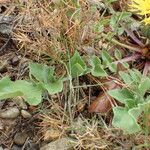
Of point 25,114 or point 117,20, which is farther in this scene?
point 117,20

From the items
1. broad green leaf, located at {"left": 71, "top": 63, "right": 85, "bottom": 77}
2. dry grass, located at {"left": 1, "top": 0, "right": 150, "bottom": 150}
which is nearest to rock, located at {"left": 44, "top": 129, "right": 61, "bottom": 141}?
dry grass, located at {"left": 1, "top": 0, "right": 150, "bottom": 150}

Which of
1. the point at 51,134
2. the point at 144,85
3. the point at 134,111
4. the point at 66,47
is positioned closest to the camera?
the point at 134,111

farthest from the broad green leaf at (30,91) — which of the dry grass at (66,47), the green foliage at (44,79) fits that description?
the dry grass at (66,47)

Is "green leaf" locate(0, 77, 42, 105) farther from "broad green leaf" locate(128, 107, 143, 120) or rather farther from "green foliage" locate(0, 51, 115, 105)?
"broad green leaf" locate(128, 107, 143, 120)

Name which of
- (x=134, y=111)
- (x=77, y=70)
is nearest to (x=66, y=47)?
(x=77, y=70)

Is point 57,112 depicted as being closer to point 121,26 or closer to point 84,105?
point 84,105

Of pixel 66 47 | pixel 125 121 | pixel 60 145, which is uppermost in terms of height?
pixel 66 47

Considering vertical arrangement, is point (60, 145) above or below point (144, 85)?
below

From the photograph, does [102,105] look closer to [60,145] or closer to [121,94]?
[121,94]
